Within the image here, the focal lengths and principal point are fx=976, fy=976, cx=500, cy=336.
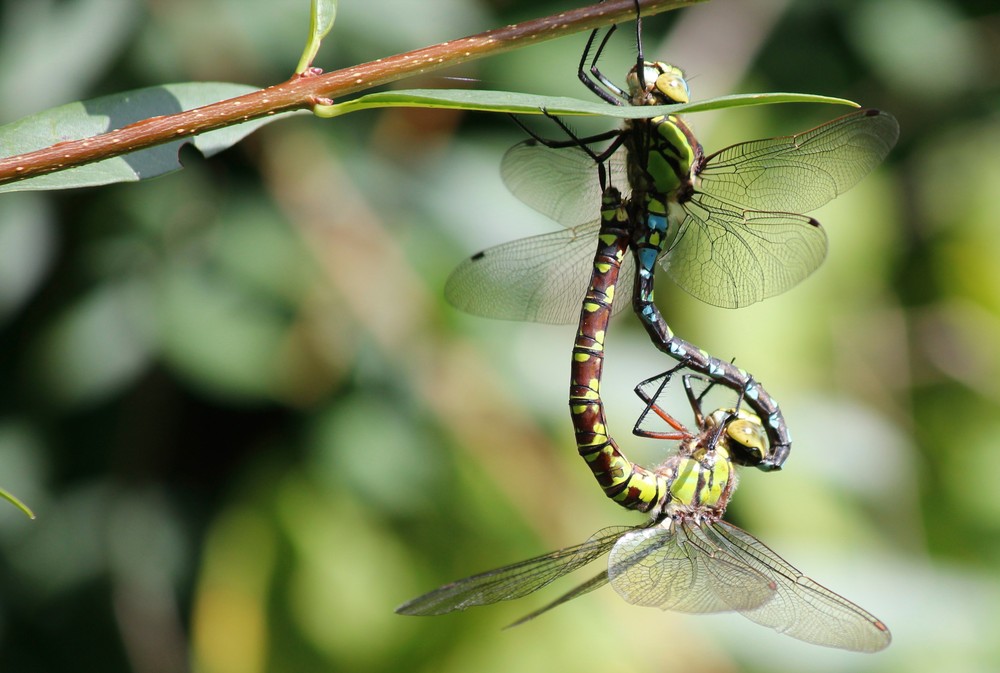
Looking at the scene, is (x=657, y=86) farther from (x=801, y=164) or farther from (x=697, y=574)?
(x=697, y=574)

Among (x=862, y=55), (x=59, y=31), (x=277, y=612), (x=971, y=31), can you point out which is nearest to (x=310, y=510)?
(x=277, y=612)

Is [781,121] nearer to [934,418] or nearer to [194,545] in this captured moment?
[934,418]

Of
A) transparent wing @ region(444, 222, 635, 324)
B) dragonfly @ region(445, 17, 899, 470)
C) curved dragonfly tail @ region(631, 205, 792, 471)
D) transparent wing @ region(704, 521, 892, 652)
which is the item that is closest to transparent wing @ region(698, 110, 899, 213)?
dragonfly @ region(445, 17, 899, 470)

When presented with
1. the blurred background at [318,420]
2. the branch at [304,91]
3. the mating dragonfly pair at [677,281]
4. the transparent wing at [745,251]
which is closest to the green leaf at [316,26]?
the branch at [304,91]

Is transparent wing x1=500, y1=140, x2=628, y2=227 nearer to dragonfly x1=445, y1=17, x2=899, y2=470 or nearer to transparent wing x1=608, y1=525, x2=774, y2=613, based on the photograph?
dragonfly x1=445, y1=17, x2=899, y2=470

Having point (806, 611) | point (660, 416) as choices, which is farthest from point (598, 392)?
point (806, 611)

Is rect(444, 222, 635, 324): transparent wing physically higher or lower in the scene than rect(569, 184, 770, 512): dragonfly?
higher

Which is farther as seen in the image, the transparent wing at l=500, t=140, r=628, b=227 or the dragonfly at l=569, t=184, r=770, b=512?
the transparent wing at l=500, t=140, r=628, b=227
